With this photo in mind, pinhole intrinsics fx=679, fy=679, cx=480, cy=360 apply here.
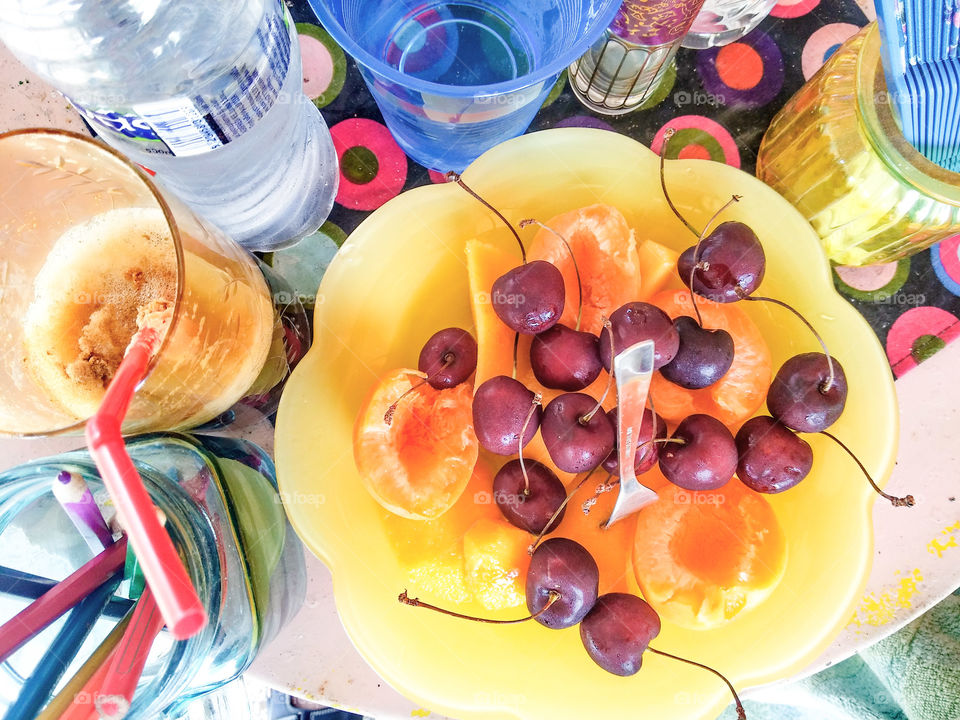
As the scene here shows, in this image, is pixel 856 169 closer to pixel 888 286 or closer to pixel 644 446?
pixel 888 286

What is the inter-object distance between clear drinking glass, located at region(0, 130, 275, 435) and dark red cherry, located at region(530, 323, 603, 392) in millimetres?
228

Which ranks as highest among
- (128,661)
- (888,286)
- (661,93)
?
(661,93)

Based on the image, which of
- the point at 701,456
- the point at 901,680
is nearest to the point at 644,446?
the point at 701,456

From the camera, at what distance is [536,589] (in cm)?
52

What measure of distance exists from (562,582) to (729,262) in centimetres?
28

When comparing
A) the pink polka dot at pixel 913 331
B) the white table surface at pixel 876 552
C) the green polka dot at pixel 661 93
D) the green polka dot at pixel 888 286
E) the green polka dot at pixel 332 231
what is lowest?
the white table surface at pixel 876 552

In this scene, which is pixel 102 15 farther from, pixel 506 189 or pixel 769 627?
pixel 769 627

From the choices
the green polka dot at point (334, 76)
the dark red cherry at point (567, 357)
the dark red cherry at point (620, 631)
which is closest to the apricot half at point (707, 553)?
the dark red cherry at point (620, 631)

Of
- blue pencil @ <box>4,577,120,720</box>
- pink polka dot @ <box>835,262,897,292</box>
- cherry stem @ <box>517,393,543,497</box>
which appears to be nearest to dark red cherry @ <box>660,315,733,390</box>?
cherry stem @ <box>517,393,543,497</box>

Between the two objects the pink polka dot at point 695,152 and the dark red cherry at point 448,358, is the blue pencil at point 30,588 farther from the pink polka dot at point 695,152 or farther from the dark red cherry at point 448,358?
the pink polka dot at point 695,152

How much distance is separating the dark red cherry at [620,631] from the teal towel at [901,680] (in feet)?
1.49

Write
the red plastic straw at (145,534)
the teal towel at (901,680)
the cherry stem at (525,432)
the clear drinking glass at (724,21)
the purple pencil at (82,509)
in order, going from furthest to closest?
the teal towel at (901,680) < the clear drinking glass at (724,21) < the cherry stem at (525,432) < the purple pencil at (82,509) < the red plastic straw at (145,534)

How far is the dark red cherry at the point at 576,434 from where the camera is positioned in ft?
1.71

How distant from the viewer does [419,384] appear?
1.83 feet
